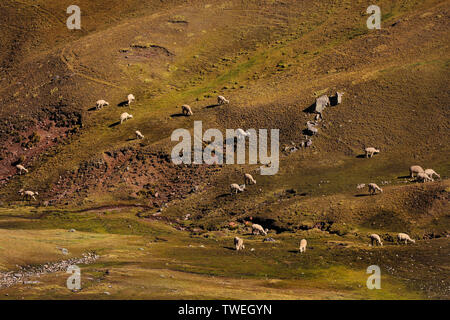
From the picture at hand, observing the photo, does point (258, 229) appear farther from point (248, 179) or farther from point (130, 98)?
point (130, 98)

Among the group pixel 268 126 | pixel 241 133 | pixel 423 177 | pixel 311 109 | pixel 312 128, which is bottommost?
pixel 423 177

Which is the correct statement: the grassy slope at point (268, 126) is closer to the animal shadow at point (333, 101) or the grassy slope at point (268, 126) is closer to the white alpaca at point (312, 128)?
the white alpaca at point (312, 128)

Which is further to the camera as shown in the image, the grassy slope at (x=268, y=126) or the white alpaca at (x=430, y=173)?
the white alpaca at (x=430, y=173)

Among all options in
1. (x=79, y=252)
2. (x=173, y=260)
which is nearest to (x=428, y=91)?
(x=173, y=260)

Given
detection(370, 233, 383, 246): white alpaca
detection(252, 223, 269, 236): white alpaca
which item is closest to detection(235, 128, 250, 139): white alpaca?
detection(252, 223, 269, 236): white alpaca

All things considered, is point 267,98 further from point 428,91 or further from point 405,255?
point 405,255

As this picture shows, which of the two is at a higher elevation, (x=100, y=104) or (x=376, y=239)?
(x=100, y=104)

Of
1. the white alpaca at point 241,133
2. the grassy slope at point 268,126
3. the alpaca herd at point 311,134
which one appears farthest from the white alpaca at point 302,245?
Answer: the white alpaca at point 241,133

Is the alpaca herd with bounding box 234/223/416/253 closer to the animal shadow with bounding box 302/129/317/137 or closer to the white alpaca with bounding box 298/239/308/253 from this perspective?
the white alpaca with bounding box 298/239/308/253

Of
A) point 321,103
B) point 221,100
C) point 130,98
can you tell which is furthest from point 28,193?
point 321,103

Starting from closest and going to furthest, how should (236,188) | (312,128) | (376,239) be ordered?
(376,239), (236,188), (312,128)

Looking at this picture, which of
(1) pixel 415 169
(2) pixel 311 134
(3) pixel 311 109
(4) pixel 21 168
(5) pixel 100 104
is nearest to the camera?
(1) pixel 415 169
